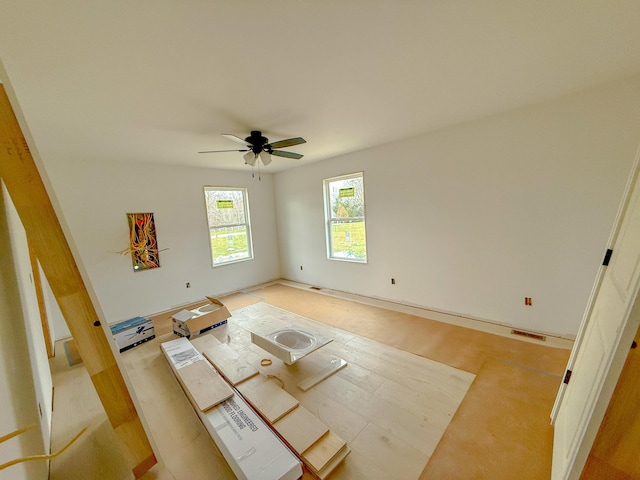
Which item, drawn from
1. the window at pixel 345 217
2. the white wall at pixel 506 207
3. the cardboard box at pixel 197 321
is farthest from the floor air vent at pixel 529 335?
the cardboard box at pixel 197 321

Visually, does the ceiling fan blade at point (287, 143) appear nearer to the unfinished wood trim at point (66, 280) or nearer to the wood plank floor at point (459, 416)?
the unfinished wood trim at point (66, 280)

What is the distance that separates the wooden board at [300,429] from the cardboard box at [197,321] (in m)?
1.93

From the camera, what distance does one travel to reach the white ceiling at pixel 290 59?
1.25m

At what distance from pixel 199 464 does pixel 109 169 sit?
3.96 metres

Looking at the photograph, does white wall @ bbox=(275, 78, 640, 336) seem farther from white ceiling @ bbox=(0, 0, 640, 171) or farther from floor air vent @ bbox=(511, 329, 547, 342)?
white ceiling @ bbox=(0, 0, 640, 171)

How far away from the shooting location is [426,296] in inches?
140

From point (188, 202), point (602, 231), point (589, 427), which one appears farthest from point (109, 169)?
point (602, 231)

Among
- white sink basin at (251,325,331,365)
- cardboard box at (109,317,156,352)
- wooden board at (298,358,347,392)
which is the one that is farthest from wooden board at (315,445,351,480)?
cardboard box at (109,317,156,352)

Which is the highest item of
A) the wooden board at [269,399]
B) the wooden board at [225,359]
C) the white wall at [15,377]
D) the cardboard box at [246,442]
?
the white wall at [15,377]

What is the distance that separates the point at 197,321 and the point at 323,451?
2322 mm

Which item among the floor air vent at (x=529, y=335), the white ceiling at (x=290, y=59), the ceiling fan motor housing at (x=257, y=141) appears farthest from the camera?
the ceiling fan motor housing at (x=257, y=141)

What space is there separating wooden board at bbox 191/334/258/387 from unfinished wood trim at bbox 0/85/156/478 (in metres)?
0.82

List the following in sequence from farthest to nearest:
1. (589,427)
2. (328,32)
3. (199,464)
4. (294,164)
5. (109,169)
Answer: (294,164)
(109,169)
(199,464)
(328,32)
(589,427)

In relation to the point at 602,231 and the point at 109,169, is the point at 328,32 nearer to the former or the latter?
the point at 602,231
